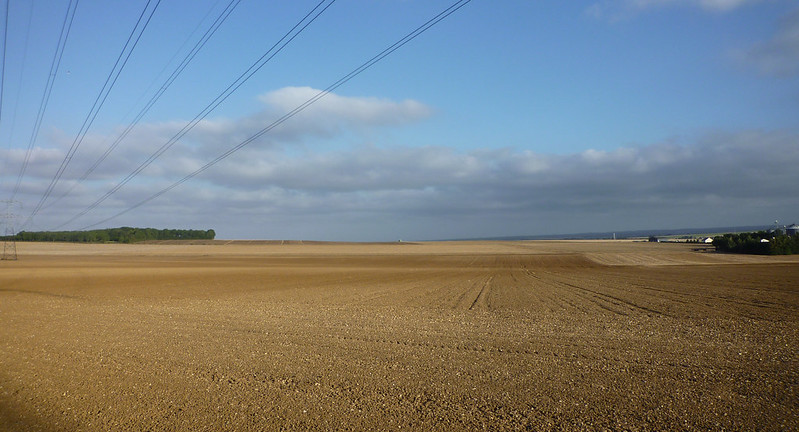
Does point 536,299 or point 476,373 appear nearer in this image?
point 476,373

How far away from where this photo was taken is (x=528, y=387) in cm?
922

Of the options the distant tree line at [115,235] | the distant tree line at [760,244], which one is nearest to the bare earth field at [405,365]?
the distant tree line at [760,244]

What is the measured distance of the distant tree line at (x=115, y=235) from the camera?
478ft

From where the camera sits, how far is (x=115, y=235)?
155000mm

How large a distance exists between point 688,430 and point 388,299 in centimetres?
1743

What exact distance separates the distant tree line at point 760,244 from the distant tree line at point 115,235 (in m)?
137

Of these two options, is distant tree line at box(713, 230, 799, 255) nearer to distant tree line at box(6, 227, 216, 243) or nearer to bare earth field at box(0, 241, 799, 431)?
bare earth field at box(0, 241, 799, 431)

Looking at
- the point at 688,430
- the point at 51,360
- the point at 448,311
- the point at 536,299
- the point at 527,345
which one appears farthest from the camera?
the point at 536,299

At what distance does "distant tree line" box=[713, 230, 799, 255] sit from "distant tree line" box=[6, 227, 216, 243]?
13668 cm

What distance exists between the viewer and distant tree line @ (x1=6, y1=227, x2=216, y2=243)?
146 metres

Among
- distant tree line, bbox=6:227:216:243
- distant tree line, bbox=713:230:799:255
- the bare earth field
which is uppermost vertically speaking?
distant tree line, bbox=6:227:216:243

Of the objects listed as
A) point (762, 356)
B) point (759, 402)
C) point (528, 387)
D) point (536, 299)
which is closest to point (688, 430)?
point (759, 402)

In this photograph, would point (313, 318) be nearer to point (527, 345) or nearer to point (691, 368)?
Result: point (527, 345)

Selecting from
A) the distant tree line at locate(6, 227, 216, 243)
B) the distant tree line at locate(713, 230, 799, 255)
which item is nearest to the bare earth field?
the distant tree line at locate(713, 230, 799, 255)
